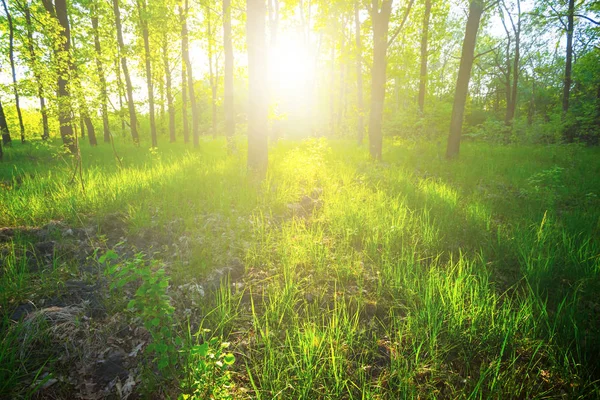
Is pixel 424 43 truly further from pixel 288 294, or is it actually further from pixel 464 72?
pixel 288 294

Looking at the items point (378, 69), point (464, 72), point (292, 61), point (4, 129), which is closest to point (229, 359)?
point (378, 69)

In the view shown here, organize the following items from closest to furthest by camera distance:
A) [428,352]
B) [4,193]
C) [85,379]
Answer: [85,379], [428,352], [4,193]

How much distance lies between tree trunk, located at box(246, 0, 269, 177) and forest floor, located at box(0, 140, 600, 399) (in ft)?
4.72

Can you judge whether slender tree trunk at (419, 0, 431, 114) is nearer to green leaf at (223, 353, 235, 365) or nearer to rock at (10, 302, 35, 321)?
green leaf at (223, 353, 235, 365)

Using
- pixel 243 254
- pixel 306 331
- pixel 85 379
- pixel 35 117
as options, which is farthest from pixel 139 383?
pixel 35 117

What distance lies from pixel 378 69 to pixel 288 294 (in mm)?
8257

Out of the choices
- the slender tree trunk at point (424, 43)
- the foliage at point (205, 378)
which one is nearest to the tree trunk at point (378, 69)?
the slender tree trunk at point (424, 43)

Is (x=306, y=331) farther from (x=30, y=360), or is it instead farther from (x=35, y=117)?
(x=35, y=117)

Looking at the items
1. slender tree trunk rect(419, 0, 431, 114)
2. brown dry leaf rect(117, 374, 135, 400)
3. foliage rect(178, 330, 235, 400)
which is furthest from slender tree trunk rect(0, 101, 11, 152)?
slender tree trunk rect(419, 0, 431, 114)

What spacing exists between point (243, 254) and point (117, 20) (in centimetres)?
1763

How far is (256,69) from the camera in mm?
5473

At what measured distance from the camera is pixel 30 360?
186cm

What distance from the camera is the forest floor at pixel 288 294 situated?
70.4 inches

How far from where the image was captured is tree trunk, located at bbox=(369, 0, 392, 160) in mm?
7828
